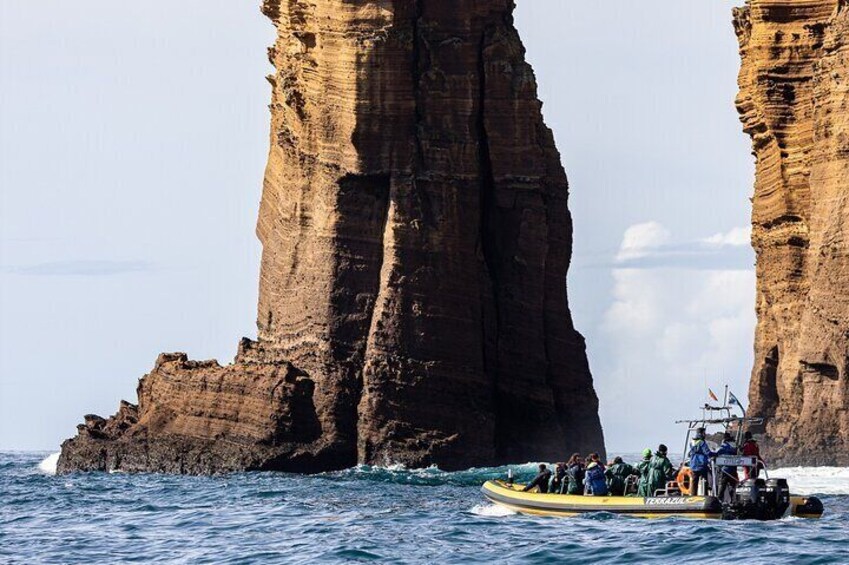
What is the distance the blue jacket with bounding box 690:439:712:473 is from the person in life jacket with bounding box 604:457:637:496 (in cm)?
388

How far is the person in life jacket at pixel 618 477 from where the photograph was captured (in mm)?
60500

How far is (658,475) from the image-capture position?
58.2 meters

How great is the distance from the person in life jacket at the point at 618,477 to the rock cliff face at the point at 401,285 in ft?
73.1

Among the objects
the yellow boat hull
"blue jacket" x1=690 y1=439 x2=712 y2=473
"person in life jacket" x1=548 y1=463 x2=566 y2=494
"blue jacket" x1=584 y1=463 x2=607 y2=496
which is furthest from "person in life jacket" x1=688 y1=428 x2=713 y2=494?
"person in life jacket" x1=548 y1=463 x2=566 y2=494

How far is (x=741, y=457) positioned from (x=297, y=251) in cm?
3596

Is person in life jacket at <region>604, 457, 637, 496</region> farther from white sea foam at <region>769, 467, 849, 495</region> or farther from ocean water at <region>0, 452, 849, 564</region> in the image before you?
white sea foam at <region>769, 467, 849, 495</region>

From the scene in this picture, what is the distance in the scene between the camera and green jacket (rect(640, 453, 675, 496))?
58.2m

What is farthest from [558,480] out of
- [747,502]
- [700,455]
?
[747,502]

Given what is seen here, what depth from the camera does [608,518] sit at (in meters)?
58.3

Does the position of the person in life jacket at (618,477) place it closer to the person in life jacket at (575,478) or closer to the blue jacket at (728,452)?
the person in life jacket at (575,478)

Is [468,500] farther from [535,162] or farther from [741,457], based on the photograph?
[535,162]

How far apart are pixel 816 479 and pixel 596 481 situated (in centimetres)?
2367

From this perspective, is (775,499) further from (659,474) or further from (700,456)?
(659,474)

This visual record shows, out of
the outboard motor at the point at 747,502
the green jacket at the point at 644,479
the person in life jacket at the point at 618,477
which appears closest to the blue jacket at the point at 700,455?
the outboard motor at the point at 747,502
